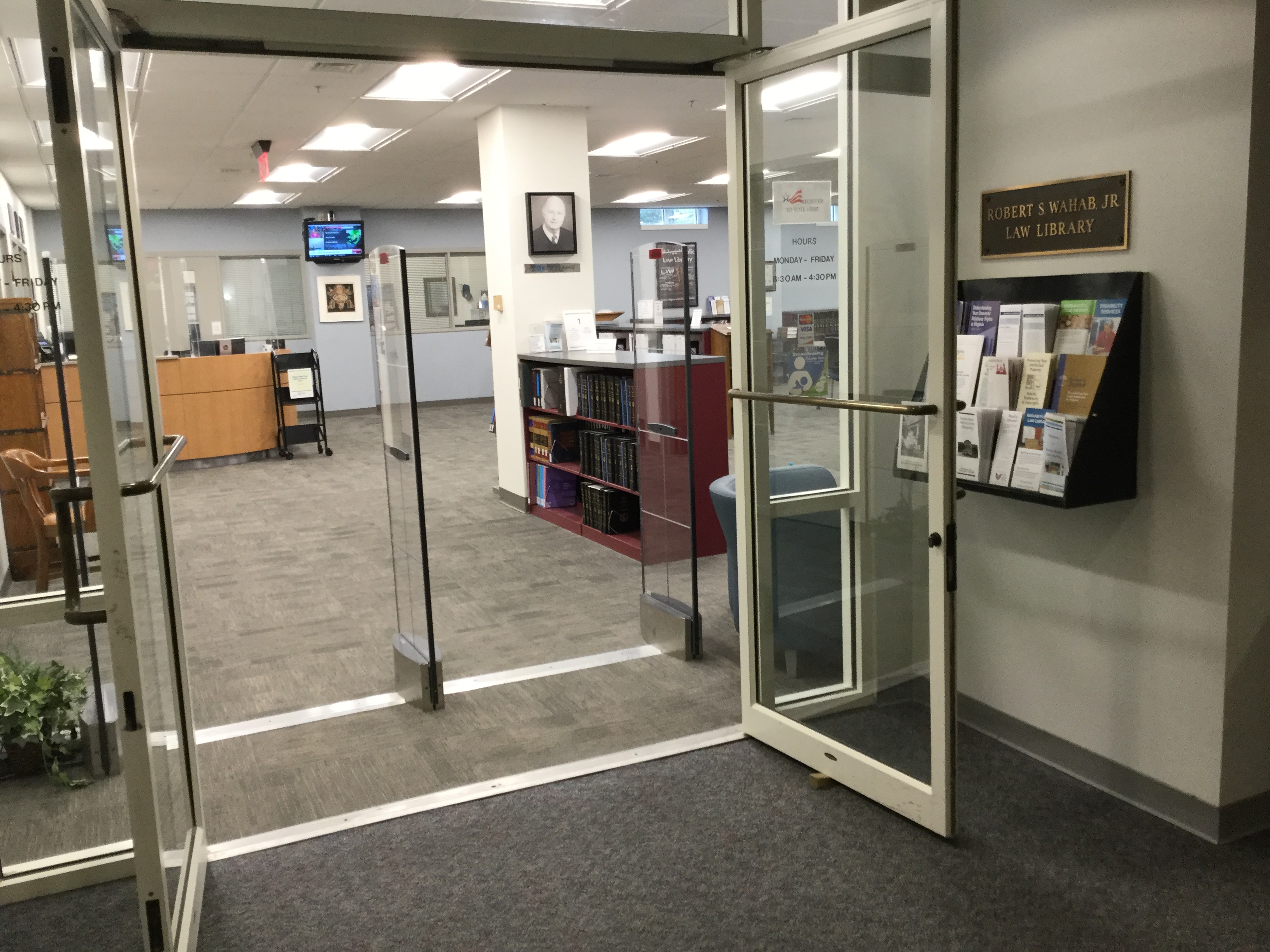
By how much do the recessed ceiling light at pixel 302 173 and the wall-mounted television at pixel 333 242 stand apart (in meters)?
2.45

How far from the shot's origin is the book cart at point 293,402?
10.2 m

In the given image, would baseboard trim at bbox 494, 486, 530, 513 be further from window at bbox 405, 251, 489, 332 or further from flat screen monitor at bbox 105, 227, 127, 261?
window at bbox 405, 251, 489, 332

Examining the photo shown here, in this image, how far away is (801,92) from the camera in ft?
9.48

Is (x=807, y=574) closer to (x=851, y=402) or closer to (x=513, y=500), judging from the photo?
(x=851, y=402)

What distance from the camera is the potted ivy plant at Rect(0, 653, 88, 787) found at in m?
2.98

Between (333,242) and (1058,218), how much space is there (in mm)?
12171

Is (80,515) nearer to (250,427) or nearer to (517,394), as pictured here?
(517,394)

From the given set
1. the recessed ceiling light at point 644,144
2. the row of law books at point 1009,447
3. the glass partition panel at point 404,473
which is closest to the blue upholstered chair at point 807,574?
the row of law books at point 1009,447

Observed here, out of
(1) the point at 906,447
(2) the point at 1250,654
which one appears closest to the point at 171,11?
(1) the point at 906,447

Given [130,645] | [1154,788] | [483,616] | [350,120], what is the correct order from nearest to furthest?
[130,645] → [1154,788] → [483,616] → [350,120]

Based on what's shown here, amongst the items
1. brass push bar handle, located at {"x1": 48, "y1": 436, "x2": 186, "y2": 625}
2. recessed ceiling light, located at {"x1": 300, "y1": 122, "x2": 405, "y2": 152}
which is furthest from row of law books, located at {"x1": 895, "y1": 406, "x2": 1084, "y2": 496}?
recessed ceiling light, located at {"x1": 300, "y1": 122, "x2": 405, "y2": 152}

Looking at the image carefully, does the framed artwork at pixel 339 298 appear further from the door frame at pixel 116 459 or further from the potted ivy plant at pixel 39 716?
the door frame at pixel 116 459

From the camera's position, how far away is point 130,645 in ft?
6.08

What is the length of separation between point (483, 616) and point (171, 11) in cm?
303
